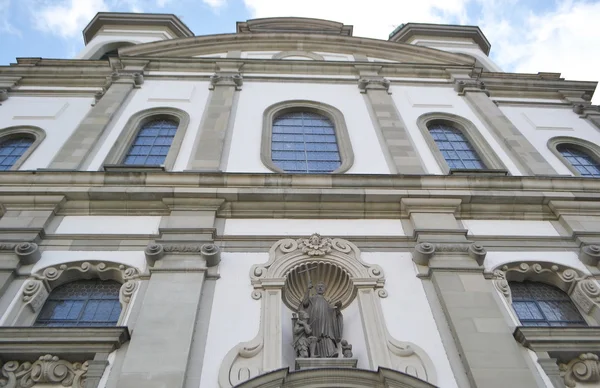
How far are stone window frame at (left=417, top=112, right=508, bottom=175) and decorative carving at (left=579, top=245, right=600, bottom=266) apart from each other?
2.88 metres

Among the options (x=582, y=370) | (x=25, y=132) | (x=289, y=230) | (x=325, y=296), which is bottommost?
(x=582, y=370)

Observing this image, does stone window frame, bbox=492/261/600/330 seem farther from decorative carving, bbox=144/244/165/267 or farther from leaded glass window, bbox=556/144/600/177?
decorative carving, bbox=144/244/165/267

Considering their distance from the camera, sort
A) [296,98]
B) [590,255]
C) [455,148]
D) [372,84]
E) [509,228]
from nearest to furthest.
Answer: [590,255], [509,228], [455,148], [296,98], [372,84]

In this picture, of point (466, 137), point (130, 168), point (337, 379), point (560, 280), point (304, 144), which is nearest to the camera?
point (337, 379)

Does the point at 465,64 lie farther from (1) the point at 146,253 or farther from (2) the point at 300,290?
(1) the point at 146,253

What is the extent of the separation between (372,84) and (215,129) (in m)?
5.50

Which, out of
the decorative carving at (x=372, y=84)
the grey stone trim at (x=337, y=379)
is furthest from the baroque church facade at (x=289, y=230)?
the decorative carving at (x=372, y=84)

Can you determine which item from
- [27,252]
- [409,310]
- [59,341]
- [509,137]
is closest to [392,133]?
[509,137]

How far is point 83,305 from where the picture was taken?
903cm

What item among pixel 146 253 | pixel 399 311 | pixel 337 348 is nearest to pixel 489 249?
pixel 399 311

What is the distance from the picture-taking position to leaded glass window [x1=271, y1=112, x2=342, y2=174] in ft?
42.7

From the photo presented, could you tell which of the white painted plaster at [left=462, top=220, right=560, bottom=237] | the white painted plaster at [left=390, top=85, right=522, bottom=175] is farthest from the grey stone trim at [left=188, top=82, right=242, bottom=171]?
the white painted plaster at [left=462, top=220, right=560, bottom=237]

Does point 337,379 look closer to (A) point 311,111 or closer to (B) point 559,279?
(B) point 559,279

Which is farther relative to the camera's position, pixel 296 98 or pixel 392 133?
pixel 296 98
